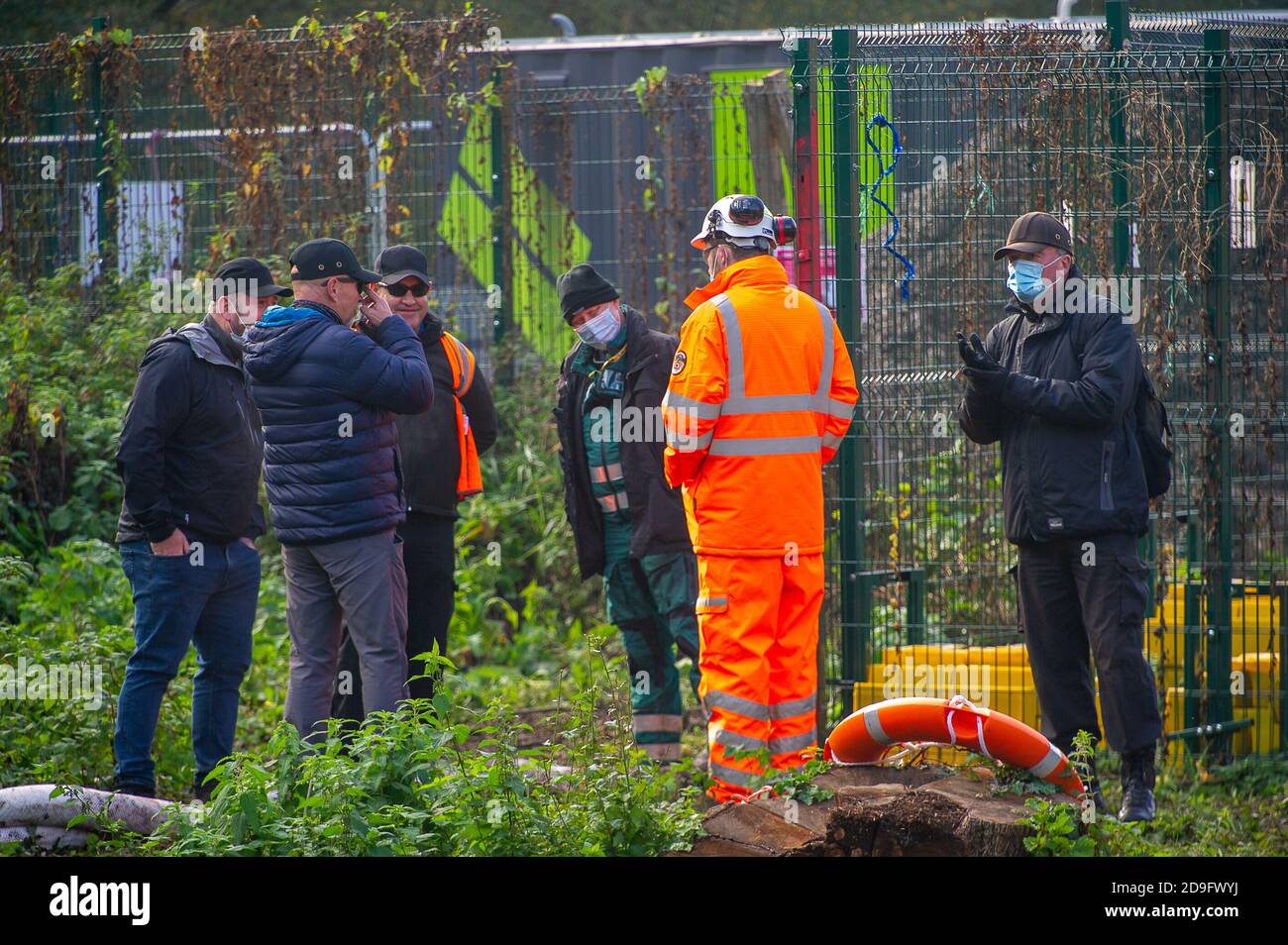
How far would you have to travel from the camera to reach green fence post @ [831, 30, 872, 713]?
660cm

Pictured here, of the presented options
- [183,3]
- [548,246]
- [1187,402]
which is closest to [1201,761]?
[1187,402]

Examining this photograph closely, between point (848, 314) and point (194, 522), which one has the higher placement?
point (848, 314)

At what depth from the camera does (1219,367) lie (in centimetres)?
693

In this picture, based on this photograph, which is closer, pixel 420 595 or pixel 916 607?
pixel 420 595

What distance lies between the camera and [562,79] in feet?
37.6

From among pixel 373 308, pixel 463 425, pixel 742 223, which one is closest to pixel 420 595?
pixel 463 425

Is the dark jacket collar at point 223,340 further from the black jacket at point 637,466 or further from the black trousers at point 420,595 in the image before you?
the black jacket at point 637,466

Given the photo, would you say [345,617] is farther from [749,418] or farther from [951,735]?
[951,735]

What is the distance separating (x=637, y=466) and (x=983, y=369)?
156 cm

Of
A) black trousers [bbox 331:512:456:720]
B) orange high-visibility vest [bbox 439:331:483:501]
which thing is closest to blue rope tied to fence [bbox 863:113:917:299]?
orange high-visibility vest [bbox 439:331:483:501]

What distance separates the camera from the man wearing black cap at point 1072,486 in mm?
5699

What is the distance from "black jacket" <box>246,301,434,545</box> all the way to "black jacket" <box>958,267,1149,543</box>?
2.43 m

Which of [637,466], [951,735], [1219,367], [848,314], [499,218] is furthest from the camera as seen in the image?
[499,218]
